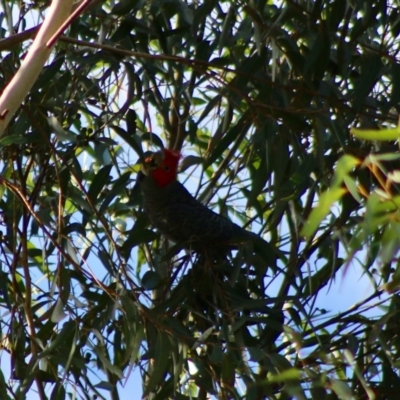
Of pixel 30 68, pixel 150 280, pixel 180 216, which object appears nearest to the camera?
pixel 30 68

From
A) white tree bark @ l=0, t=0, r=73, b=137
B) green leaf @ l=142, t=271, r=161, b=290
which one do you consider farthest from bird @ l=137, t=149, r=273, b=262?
white tree bark @ l=0, t=0, r=73, b=137

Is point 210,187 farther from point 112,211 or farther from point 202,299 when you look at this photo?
point 202,299

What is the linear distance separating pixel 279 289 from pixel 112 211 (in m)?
0.50

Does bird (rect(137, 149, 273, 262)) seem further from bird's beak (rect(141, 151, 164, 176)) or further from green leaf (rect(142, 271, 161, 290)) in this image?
green leaf (rect(142, 271, 161, 290))

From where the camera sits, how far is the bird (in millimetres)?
2266

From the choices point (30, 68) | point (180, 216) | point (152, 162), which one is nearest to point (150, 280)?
point (180, 216)

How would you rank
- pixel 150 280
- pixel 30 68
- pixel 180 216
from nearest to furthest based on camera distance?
pixel 30 68 < pixel 150 280 < pixel 180 216

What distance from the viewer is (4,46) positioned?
1633 mm

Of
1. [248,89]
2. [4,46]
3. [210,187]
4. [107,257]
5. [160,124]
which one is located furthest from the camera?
[160,124]

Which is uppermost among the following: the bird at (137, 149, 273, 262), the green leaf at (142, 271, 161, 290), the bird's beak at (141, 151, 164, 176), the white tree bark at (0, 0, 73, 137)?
the bird's beak at (141, 151, 164, 176)

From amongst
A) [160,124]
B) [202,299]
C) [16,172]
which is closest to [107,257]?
[202,299]

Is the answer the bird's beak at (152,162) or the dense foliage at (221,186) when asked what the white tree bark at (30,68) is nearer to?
the dense foliage at (221,186)

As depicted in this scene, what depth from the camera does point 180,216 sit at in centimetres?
235

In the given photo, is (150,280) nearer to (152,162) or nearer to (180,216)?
(180,216)
